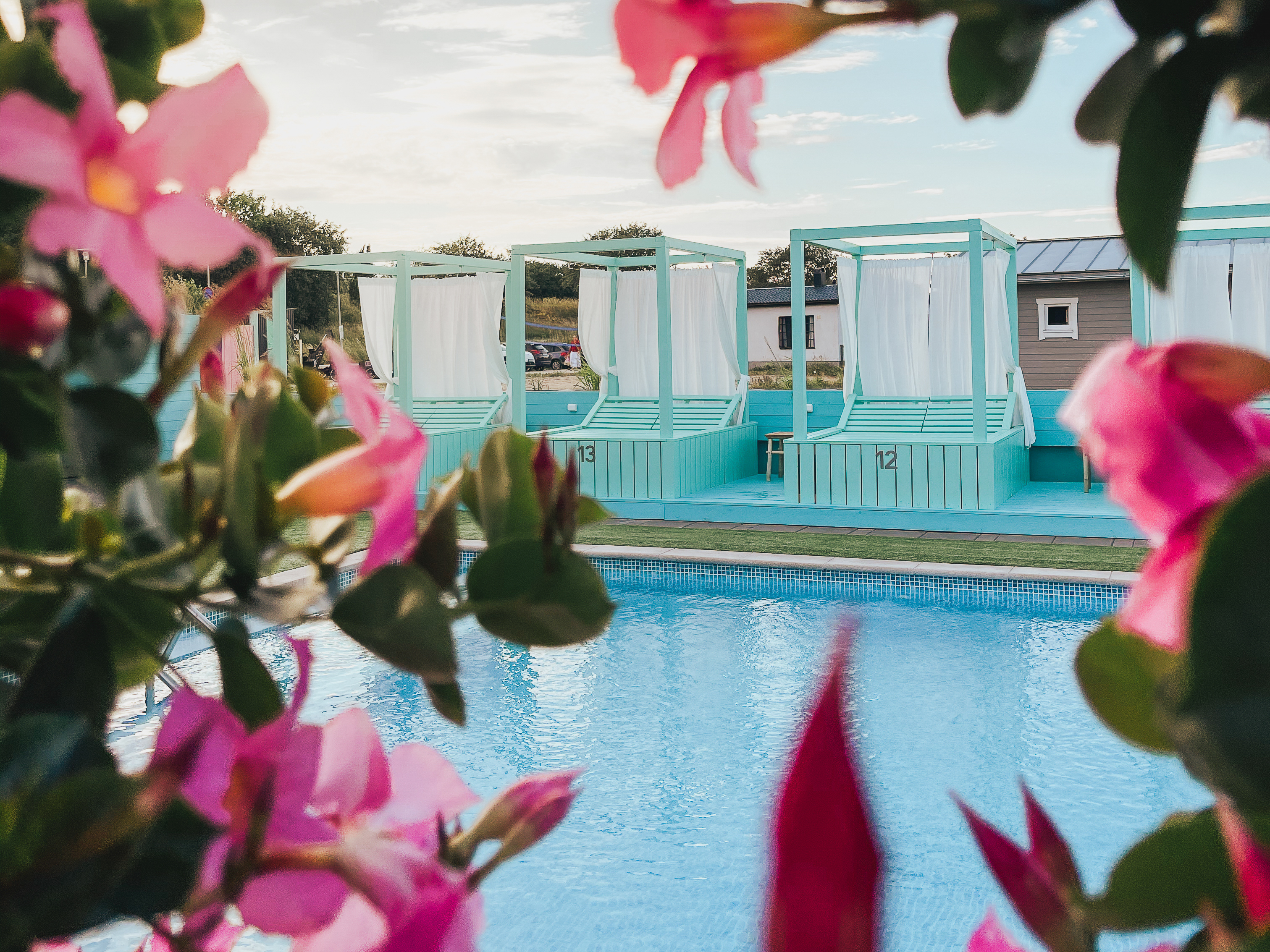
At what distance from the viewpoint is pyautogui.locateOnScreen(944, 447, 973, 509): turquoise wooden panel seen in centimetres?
1042

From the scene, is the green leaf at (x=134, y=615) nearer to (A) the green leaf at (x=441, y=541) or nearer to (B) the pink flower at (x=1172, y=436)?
(A) the green leaf at (x=441, y=541)

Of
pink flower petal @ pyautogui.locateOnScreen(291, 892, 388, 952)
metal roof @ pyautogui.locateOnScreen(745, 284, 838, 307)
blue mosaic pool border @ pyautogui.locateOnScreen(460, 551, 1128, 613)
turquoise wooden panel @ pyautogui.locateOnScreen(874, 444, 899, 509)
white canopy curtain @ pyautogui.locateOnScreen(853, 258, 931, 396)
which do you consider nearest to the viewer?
pink flower petal @ pyautogui.locateOnScreen(291, 892, 388, 952)

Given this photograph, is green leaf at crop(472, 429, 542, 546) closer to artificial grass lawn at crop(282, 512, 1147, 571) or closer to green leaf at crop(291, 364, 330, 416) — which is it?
green leaf at crop(291, 364, 330, 416)

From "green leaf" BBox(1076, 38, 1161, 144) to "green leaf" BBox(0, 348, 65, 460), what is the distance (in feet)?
0.93

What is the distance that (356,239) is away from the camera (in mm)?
47000

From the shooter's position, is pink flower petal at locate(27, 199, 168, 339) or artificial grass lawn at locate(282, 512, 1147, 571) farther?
artificial grass lawn at locate(282, 512, 1147, 571)

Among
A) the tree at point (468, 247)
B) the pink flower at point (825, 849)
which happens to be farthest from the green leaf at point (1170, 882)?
the tree at point (468, 247)

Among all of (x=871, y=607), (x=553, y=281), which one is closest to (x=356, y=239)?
(x=553, y=281)

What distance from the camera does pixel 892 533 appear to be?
10344 mm

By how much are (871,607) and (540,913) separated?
13.6ft

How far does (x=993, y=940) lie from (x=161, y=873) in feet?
0.63

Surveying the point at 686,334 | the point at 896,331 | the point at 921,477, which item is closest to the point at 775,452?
the point at 686,334

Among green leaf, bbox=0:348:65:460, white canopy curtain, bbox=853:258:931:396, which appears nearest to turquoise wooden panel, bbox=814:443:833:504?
white canopy curtain, bbox=853:258:931:396

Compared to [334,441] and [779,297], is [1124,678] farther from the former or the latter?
[779,297]
